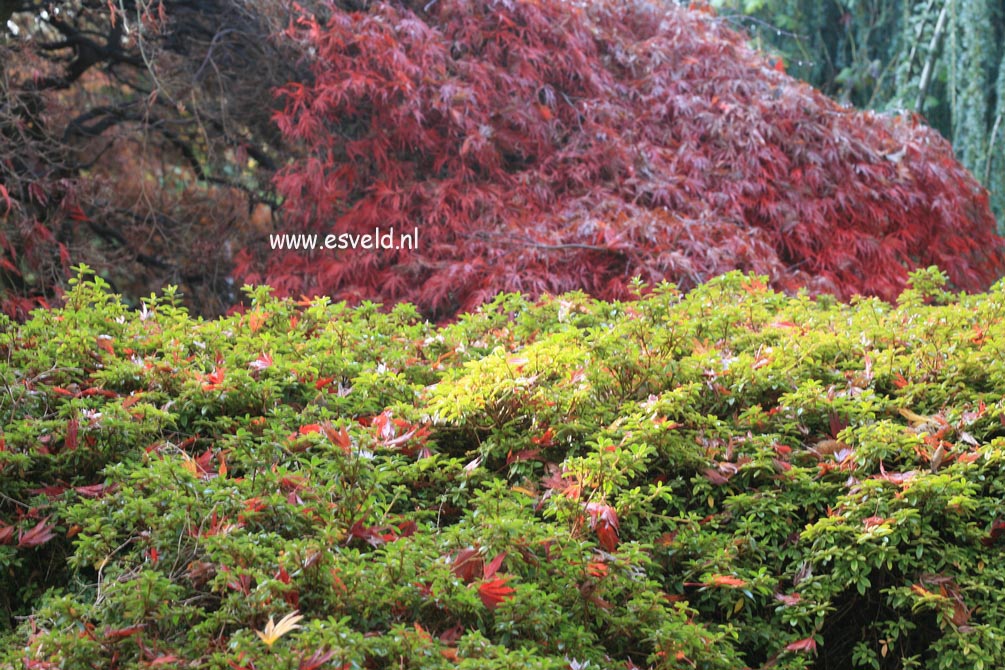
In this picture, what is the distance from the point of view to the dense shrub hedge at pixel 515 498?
145 centimetres

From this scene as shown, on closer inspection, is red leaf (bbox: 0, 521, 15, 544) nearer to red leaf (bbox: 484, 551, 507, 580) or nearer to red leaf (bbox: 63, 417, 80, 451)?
red leaf (bbox: 63, 417, 80, 451)

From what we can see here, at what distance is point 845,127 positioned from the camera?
495 centimetres

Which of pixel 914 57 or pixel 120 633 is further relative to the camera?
pixel 914 57

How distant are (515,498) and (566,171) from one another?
292 centimetres

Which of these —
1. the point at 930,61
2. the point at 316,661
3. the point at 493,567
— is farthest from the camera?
the point at 930,61

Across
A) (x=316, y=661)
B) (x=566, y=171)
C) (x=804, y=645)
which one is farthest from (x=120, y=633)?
(x=566, y=171)

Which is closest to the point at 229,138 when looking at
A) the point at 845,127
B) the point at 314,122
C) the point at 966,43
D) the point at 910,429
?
the point at 314,122

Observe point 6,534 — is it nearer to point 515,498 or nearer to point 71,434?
point 71,434

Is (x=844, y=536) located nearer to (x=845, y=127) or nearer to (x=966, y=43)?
(x=845, y=127)

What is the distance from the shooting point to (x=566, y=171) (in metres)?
4.47

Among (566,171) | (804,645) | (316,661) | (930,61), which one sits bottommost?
(804,645)

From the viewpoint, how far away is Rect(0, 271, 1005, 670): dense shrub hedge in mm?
1451

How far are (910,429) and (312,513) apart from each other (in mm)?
1184

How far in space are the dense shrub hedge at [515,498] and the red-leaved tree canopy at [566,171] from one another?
5.31ft
